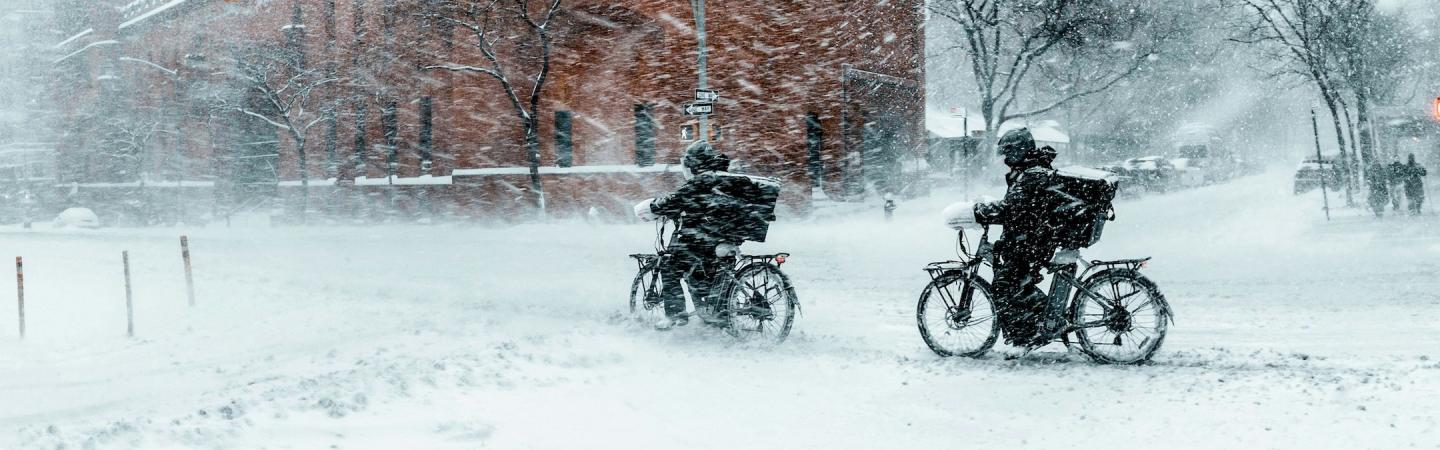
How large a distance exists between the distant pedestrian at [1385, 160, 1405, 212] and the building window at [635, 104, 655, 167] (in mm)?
16287

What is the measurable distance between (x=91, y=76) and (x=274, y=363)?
51.5 m

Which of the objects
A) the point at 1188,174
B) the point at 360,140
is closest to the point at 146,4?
the point at 360,140

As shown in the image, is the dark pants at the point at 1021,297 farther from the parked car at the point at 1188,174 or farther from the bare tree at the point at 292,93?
the parked car at the point at 1188,174

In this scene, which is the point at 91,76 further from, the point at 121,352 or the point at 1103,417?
the point at 1103,417

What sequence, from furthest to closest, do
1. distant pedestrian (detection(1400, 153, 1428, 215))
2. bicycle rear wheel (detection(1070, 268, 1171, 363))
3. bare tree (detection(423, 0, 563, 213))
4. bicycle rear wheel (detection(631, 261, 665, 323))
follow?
1. bare tree (detection(423, 0, 563, 213))
2. distant pedestrian (detection(1400, 153, 1428, 215))
3. bicycle rear wheel (detection(631, 261, 665, 323))
4. bicycle rear wheel (detection(1070, 268, 1171, 363))

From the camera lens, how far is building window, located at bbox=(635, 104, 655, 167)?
2784cm

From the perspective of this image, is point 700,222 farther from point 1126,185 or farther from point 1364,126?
point 1126,185

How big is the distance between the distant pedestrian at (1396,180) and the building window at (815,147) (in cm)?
1195

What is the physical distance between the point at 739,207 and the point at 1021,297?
2.18m

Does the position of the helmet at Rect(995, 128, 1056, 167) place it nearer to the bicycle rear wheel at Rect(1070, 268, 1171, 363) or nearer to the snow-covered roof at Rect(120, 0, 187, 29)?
the bicycle rear wheel at Rect(1070, 268, 1171, 363)

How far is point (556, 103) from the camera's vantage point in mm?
29375

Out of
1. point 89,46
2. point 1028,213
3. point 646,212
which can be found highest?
point 89,46

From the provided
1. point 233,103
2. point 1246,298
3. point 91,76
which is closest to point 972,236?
point 1246,298

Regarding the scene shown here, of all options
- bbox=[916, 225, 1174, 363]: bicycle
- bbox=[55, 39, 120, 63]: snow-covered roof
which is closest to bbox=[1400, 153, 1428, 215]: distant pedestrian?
bbox=[916, 225, 1174, 363]: bicycle
